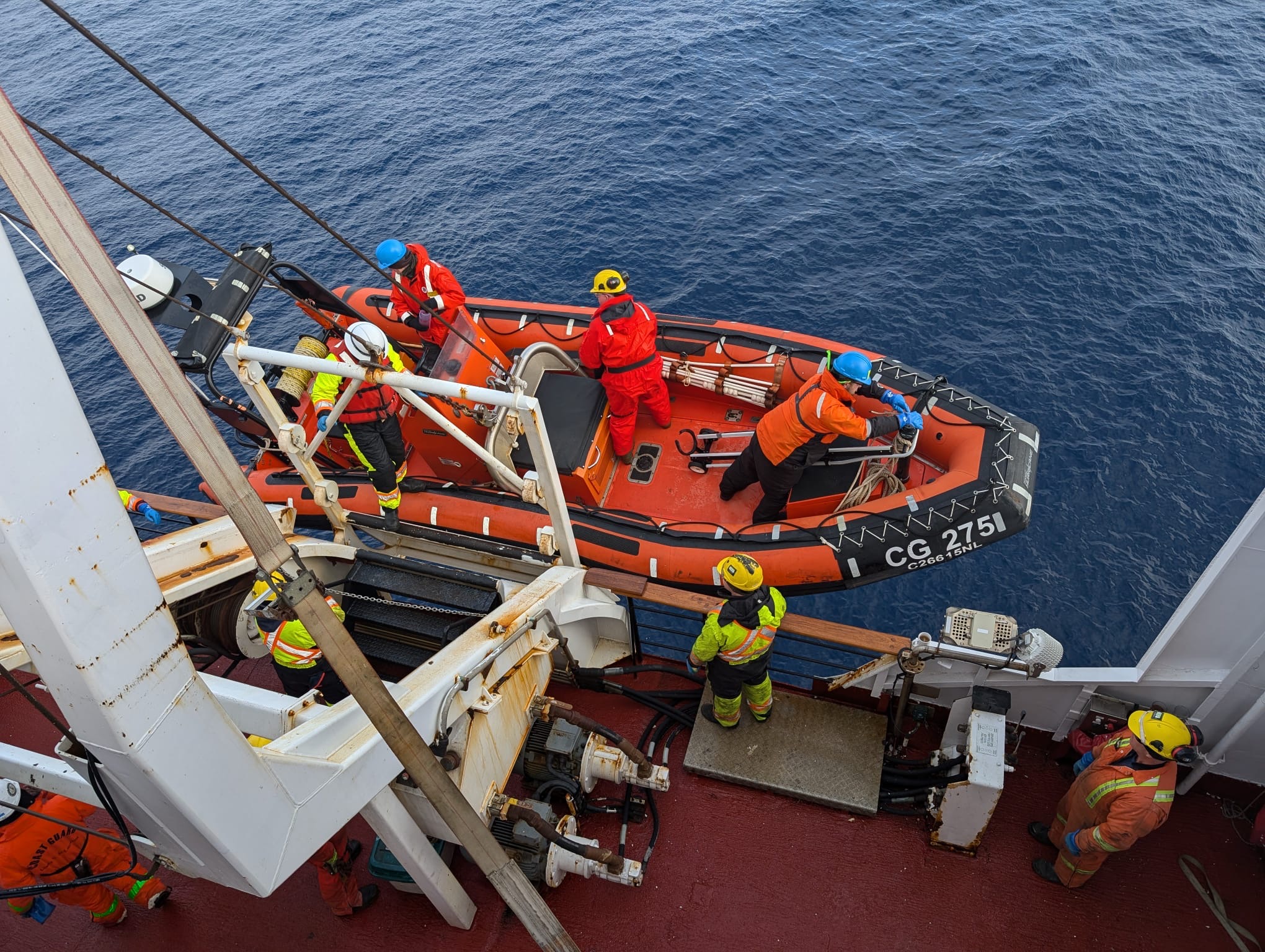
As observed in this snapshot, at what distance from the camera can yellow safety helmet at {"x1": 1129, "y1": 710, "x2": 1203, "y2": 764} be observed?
330 centimetres

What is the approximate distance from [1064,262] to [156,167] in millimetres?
17373

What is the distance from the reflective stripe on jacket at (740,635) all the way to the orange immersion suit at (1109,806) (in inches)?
61.9

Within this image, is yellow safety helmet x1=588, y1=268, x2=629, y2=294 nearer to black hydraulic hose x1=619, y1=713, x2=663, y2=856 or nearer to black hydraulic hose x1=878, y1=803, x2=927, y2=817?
black hydraulic hose x1=619, y1=713, x2=663, y2=856

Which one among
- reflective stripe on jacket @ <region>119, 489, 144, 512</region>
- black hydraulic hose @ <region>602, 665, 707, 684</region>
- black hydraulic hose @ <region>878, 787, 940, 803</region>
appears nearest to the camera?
black hydraulic hose @ <region>878, 787, 940, 803</region>

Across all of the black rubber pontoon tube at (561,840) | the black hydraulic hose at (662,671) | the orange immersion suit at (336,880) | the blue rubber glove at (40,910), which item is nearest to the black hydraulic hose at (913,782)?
the black hydraulic hose at (662,671)

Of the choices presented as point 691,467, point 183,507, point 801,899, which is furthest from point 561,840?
point 691,467

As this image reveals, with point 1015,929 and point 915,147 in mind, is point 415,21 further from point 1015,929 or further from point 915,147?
point 1015,929

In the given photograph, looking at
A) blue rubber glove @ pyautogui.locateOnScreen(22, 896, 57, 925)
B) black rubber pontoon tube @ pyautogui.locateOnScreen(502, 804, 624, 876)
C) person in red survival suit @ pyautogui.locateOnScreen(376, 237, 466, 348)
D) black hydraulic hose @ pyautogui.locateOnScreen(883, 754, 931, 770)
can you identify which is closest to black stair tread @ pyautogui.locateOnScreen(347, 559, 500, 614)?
black rubber pontoon tube @ pyautogui.locateOnScreen(502, 804, 624, 876)

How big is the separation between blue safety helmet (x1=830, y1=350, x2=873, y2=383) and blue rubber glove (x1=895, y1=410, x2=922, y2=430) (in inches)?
19.6

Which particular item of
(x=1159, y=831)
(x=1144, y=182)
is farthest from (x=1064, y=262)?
(x=1159, y=831)

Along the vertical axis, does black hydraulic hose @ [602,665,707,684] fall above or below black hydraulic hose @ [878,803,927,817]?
below

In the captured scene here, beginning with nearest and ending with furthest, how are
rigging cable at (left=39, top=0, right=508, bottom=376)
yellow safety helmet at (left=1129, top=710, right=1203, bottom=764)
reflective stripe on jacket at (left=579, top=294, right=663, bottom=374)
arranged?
rigging cable at (left=39, top=0, right=508, bottom=376) → yellow safety helmet at (left=1129, top=710, right=1203, bottom=764) → reflective stripe on jacket at (left=579, top=294, right=663, bottom=374)

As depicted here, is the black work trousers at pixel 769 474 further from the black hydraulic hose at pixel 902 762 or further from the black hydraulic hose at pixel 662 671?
the black hydraulic hose at pixel 902 762

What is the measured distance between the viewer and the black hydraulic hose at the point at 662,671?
4688 millimetres
